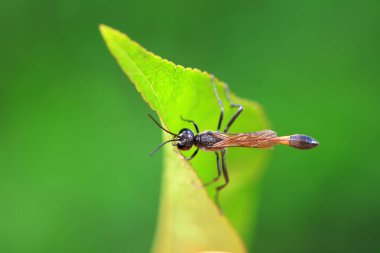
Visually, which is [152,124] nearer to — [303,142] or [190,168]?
[303,142]

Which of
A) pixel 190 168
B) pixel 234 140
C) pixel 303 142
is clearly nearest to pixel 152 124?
pixel 234 140

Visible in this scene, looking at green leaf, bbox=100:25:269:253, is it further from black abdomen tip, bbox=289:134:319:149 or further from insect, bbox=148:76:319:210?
black abdomen tip, bbox=289:134:319:149

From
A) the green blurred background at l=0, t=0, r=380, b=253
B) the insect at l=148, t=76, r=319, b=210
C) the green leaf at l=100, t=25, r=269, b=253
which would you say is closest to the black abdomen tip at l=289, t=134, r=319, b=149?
the insect at l=148, t=76, r=319, b=210

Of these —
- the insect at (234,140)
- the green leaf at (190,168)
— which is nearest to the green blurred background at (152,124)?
the insect at (234,140)

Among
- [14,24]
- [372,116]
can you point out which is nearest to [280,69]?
[372,116]

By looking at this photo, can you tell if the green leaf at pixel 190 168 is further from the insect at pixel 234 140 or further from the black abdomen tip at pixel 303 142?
the black abdomen tip at pixel 303 142

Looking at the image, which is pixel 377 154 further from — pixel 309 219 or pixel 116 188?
pixel 116 188
